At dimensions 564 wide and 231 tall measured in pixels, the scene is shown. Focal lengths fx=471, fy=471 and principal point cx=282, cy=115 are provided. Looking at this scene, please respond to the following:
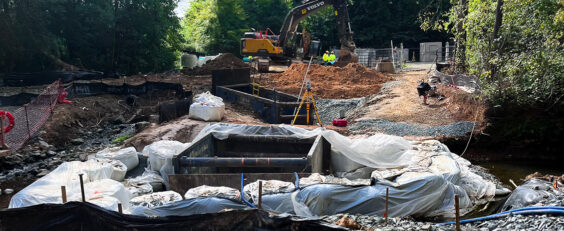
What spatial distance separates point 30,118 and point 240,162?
8639 mm

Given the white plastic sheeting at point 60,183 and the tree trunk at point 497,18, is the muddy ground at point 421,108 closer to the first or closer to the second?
the tree trunk at point 497,18

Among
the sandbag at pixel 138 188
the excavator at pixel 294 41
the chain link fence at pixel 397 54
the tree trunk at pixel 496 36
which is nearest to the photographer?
the sandbag at pixel 138 188

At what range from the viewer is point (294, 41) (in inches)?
1150

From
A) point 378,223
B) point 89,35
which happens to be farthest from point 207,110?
point 89,35

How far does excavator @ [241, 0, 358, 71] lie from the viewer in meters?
27.1

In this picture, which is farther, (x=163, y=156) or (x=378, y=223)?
(x=163, y=156)

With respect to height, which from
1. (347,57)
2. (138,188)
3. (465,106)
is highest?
(347,57)

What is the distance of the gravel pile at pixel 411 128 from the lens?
13.5 m

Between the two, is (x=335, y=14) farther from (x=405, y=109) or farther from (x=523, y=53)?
(x=523, y=53)

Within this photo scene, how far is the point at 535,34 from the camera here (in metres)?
13.3

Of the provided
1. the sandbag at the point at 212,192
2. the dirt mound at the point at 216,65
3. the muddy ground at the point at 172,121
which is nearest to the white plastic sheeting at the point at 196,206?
the sandbag at the point at 212,192

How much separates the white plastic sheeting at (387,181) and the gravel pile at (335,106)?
5.85m

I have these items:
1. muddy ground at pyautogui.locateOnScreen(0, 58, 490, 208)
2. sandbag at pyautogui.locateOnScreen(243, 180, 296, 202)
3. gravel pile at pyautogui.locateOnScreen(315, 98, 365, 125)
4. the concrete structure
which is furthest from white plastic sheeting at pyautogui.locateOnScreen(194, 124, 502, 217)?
the concrete structure

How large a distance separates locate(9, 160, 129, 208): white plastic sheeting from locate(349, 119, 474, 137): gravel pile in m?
7.27
